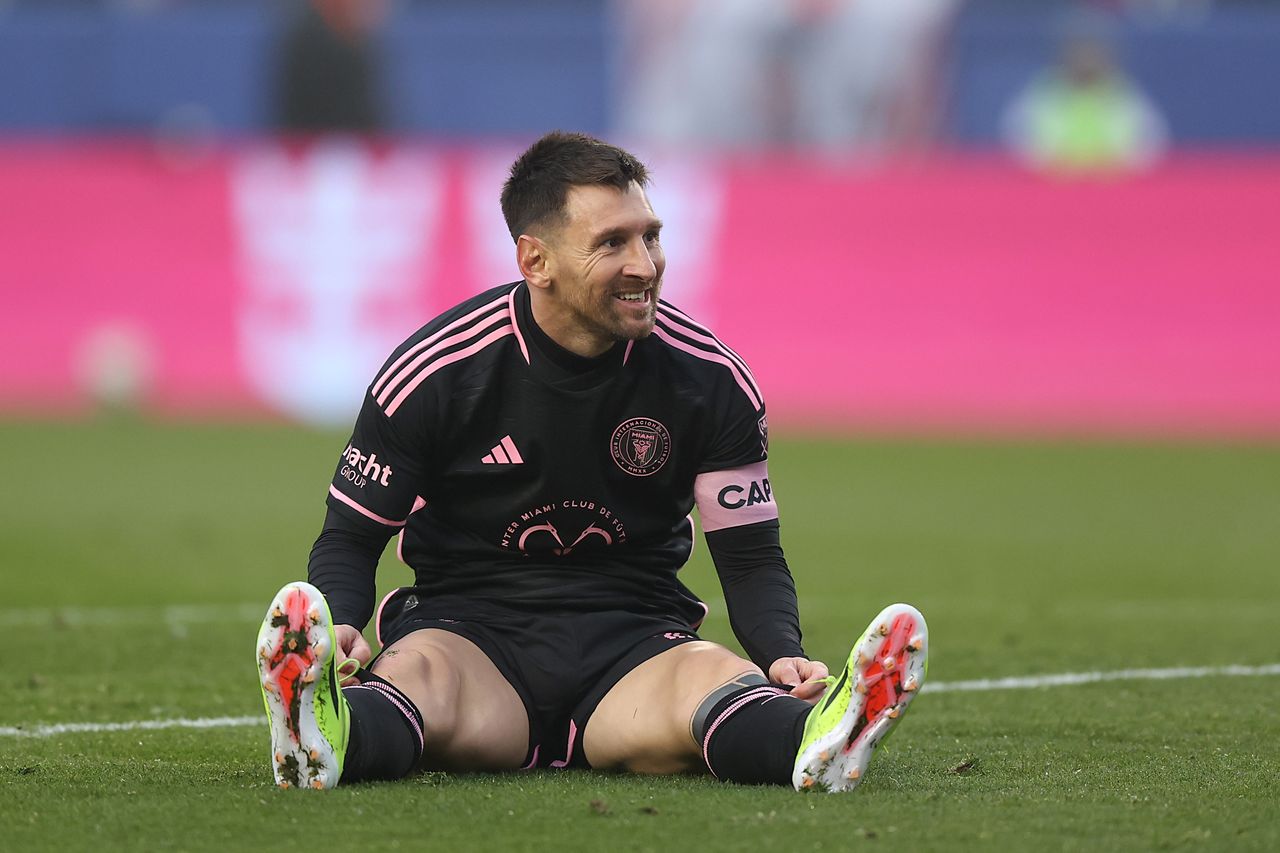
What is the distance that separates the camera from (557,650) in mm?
5164

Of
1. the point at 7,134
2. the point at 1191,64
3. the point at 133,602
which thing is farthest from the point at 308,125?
the point at 133,602

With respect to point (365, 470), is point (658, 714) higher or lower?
lower

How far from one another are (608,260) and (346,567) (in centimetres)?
100

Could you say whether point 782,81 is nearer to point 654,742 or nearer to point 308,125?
point 308,125

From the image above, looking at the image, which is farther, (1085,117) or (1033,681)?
(1085,117)

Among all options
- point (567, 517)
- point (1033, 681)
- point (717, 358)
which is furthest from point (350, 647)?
point (1033, 681)

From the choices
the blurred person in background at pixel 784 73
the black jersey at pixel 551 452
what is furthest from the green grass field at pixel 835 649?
the blurred person in background at pixel 784 73

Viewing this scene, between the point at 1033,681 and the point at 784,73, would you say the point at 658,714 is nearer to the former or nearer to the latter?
the point at 1033,681

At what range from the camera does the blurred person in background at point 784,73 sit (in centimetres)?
2269

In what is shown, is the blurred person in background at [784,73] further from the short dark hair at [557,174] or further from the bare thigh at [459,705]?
the bare thigh at [459,705]

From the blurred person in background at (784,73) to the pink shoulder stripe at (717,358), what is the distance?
690 inches

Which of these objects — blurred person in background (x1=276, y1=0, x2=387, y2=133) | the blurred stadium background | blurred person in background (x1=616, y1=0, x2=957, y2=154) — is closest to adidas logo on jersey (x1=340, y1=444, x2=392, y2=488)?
the blurred stadium background

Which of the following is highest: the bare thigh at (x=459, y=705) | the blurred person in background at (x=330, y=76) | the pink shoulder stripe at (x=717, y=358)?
the blurred person in background at (x=330, y=76)

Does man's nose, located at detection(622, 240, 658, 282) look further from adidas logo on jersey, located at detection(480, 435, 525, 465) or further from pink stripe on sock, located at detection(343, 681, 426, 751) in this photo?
pink stripe on sock, located at detection(343, 681, 426, 751)
